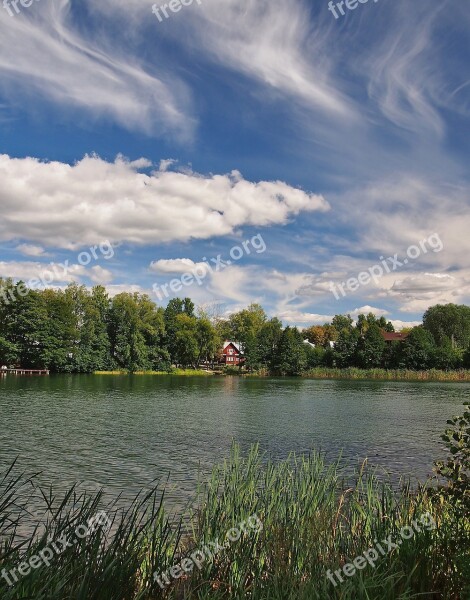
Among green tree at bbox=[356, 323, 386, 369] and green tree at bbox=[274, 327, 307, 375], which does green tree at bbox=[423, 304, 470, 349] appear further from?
green tree at bbox=[274, 327, 307, 375]

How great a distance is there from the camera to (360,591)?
4293 mm

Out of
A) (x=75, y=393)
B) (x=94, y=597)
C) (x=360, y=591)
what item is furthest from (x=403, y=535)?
(x=75, y=393)

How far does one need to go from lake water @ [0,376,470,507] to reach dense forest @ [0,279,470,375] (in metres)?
40.1

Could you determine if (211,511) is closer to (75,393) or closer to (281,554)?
(281,554)

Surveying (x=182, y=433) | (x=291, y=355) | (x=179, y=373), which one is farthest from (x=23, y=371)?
(x=182, y=433)

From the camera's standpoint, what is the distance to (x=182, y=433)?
81.4ft

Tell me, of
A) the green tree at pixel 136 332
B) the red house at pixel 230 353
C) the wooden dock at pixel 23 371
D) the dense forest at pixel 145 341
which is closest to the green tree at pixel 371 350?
the dense forest at pixel 145 341

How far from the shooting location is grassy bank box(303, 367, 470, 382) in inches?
3221

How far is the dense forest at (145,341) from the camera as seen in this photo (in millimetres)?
82125

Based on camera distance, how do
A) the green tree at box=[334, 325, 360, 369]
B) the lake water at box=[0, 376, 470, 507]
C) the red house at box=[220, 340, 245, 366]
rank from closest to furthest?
1. the lake water at box=[0, 376, 470, 507]
2. the green tree at box=[334, 325, 360, 369]
3. the red house at box=[220, 340, 245, 366]

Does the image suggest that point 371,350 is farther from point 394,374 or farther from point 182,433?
point 182,433

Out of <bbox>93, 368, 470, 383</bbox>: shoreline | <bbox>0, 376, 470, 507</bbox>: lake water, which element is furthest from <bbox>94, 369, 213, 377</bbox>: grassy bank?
<bbox>0, 376, 470, 507</bbox>: lake water

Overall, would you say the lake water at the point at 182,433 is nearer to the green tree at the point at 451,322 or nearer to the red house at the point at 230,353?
the red house at the point at 230,353

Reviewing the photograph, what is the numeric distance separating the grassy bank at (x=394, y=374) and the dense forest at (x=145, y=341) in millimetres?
6535
